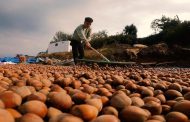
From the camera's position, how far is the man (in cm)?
858

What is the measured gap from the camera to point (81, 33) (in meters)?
8.59

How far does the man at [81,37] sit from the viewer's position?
338 inches

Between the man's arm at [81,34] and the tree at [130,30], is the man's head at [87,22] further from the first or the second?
the tree at [130,30]

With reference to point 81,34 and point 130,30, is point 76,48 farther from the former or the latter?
point 130,30

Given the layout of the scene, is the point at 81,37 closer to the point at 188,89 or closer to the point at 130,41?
the point at 188,89

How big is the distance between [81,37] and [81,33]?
4.2 inches

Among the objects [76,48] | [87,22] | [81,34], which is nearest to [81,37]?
[81,34]

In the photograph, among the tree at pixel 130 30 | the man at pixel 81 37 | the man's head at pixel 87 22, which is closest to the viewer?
the man's head at pixel 87 22

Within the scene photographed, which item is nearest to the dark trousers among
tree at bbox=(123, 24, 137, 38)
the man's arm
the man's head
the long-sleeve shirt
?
the long-sleeve shirt

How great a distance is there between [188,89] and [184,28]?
508 inches

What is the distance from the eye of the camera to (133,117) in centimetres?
166

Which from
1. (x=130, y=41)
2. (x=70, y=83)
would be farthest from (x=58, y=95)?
(x=130, y=41)

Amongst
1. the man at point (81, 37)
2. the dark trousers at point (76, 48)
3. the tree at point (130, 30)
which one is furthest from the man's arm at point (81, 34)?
the tree at point (130, 30)

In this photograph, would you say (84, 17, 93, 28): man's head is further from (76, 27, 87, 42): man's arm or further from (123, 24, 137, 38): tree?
(123, 24, 137, 38): tree
